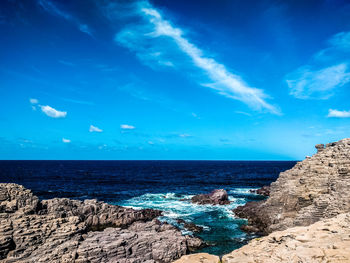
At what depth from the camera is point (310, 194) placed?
2694 centimetres

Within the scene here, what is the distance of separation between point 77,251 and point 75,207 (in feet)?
47.3

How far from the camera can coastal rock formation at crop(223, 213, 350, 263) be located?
879cm

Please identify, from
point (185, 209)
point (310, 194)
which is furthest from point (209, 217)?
point (310, 194)

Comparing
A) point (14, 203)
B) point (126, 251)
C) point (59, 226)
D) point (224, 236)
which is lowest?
point (224, 236)

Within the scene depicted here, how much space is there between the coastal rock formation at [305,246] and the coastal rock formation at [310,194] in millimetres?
10838

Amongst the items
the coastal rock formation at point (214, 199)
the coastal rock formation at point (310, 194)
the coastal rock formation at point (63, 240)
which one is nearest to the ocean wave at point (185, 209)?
the coastal rock formation at point (214, 199)

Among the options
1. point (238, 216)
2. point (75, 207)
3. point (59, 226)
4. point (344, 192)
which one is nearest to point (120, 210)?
point (75, 207)

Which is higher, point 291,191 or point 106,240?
point 291,191

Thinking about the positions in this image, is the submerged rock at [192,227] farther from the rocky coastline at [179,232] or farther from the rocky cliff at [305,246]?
the rocky cliff at [305,246]

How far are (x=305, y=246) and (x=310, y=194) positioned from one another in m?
20.4

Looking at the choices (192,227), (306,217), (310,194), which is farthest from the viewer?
(192,227)

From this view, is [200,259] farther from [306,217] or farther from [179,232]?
[306,217]

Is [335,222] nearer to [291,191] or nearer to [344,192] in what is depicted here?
[344,192]

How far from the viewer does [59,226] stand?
20.2m
